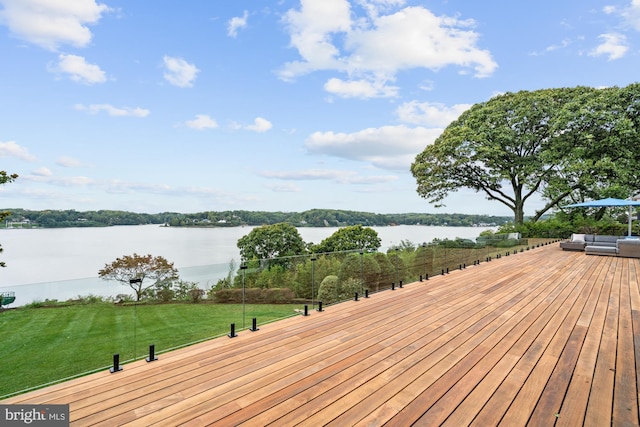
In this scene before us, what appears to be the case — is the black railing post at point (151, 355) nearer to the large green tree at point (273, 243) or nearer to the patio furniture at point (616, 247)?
the patio furniture at point (616, 247)

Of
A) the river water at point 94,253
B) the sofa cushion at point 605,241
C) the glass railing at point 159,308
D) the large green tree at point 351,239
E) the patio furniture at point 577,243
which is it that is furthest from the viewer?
the large green tree at point 351,239

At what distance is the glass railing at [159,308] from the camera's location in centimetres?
336

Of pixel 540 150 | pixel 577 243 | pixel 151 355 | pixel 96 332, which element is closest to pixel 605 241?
pixel 577 243

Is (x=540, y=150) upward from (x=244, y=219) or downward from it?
upward

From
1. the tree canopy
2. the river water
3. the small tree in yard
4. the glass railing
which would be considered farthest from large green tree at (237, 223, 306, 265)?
the small tree in yard

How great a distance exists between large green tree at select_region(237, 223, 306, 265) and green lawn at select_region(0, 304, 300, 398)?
19571 mm

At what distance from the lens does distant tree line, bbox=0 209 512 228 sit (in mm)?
24386

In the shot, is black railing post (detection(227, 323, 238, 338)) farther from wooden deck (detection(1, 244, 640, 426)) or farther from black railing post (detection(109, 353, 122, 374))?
black railing post (detection(109, 353, 122, 374))

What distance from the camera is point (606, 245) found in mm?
11375

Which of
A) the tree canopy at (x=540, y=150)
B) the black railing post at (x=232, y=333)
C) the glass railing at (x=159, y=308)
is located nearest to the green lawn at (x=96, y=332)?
the glass railing at (x=159, y=308)

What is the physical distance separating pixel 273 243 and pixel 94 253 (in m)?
12.7

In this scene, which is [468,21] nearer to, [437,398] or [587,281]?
[587,281]

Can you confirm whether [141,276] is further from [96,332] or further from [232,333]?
[96,332]

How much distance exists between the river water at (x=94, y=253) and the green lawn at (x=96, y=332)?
412 mm
